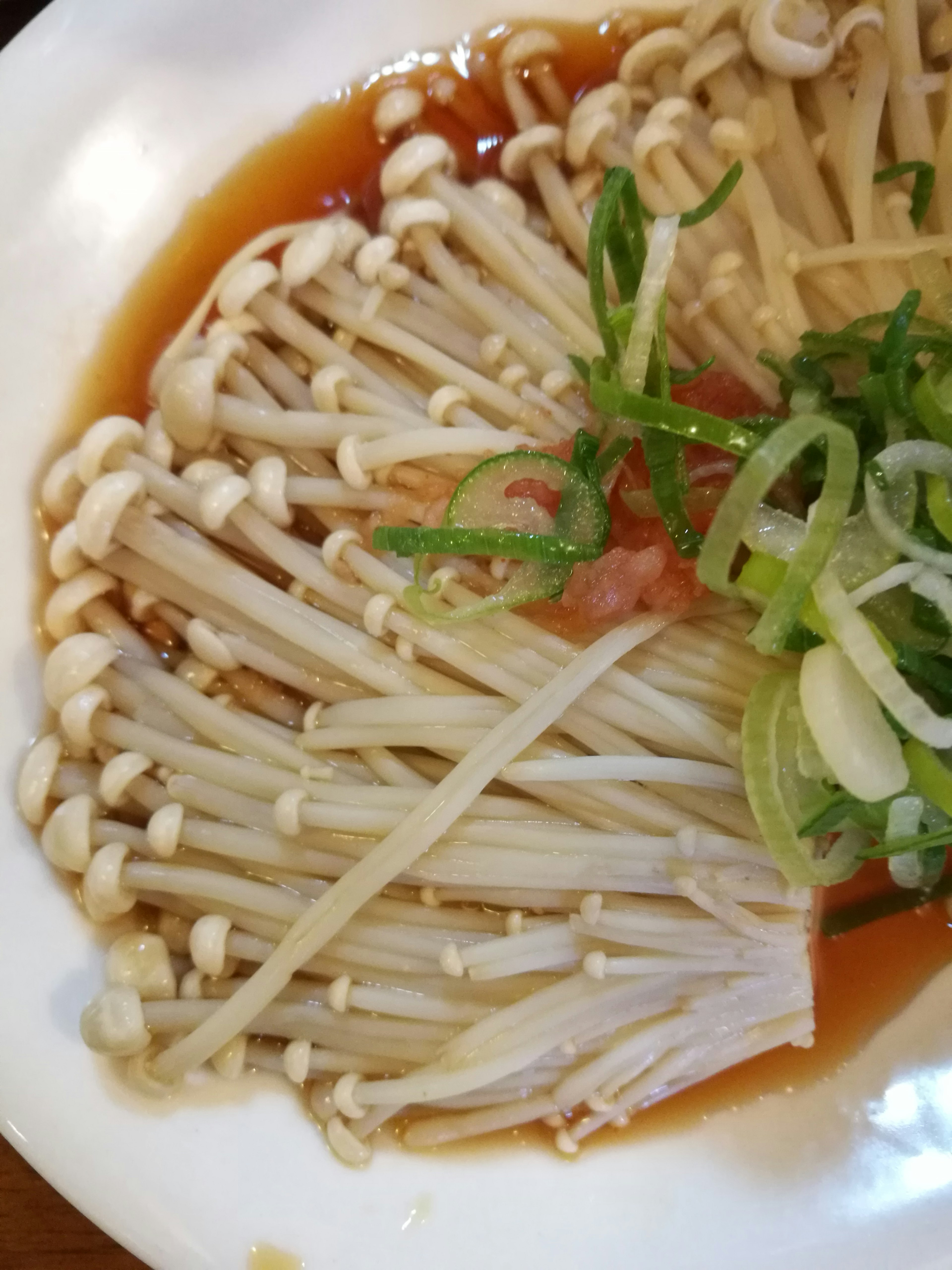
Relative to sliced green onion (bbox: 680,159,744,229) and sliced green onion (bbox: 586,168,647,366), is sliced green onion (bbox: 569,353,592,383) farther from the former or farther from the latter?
sliced green onion (bbox: 680,159,744,229)

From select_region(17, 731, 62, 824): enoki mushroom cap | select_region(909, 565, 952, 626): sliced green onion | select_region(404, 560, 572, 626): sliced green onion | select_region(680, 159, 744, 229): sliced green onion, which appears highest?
select_region(17, 731, 62, 824): enoki mushroom cap

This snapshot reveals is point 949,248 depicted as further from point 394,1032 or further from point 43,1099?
point 43,1099

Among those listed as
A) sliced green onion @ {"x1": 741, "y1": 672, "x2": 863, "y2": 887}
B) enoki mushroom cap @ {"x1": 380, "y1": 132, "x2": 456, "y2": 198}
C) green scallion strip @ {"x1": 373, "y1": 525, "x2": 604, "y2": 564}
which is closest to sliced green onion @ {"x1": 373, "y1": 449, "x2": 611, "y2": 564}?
green scallion strip @ {"x1": 373, "y1": 525, "x2": 604, "y2": 564}

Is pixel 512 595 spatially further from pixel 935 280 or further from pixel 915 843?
pixel 935 280

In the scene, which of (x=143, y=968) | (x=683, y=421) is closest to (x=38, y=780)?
(x=143, y=968)

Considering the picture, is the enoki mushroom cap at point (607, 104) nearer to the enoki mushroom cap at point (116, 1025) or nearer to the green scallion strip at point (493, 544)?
the green scallion strip at point (493, 544)

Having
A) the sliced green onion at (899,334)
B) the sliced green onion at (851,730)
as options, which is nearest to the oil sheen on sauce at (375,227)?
the sliced green onion at (851,730)

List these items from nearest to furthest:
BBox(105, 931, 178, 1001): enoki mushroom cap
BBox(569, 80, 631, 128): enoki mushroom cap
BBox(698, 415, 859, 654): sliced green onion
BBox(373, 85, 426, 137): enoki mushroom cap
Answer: BBox(698, 415, 859, 654): sliced green onion → BBox(105, 931, 178, 1001): enoki mushroom cap → BBox(569, 80, 631, 128): enoki mushroom cap → BBox(373, 85, 426, 137): enoki mushroom cap

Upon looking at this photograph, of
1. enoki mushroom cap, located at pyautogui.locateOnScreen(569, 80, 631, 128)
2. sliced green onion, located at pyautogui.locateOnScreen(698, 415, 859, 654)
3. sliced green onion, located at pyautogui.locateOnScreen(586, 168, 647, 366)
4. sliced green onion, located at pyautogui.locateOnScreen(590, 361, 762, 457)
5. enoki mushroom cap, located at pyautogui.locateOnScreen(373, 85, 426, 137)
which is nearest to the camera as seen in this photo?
sliced green onion, located at pyautogui.locateOnScreen(698, 415, 859, 654)
